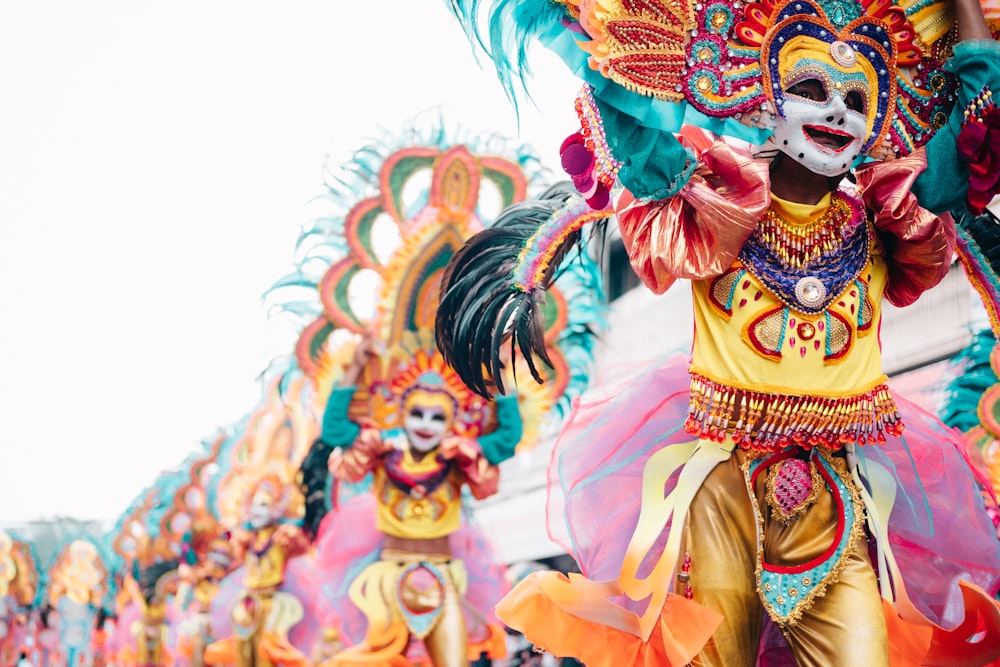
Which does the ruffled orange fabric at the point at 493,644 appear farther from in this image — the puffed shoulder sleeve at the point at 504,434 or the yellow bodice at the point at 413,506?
the puffed shoulder sleeve at the point at 504,434

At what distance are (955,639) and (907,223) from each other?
107 cm

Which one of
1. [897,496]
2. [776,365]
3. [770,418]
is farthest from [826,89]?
[897,496]

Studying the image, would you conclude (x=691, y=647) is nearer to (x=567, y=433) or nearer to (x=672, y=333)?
(x=567, y=433)

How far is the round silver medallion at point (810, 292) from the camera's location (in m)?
3.56

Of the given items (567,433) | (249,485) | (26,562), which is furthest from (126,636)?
(567,433)

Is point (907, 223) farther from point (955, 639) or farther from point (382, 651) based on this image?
point (382, 651)

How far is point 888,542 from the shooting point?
368 cm

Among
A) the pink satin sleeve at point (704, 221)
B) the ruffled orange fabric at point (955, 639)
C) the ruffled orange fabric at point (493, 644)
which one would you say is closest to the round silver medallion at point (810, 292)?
the pink satin sleeve at point (704, 221)

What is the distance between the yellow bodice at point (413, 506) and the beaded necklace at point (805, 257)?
12.9ft

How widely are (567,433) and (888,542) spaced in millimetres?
922

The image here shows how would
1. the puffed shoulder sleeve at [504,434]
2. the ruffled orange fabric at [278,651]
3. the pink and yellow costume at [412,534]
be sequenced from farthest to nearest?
the ruffled orange fabric at [278,651]
the puffed shoulder sleeve at [504,434]
the pink and yellow costume at [412,534]

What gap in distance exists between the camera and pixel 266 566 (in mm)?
10922

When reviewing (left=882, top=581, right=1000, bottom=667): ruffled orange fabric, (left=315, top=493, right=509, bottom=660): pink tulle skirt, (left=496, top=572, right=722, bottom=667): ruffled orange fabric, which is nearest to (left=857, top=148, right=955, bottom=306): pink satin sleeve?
(left=882, top=581, right=1000, bottom=667): ruffled orange fabric

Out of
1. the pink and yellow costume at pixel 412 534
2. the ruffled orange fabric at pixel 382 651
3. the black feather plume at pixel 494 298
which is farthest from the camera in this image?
the pink and yellow costume at pixel 412 534
